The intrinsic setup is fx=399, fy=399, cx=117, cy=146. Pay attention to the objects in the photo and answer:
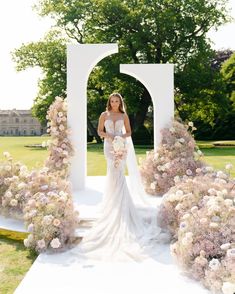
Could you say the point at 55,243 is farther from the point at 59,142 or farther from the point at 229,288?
the point at 59,142

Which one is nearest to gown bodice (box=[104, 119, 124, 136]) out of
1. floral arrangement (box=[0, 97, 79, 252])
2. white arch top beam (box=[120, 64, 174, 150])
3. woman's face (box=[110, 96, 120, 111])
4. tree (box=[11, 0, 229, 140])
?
woman's face (box=[110, 96, 120, 111])

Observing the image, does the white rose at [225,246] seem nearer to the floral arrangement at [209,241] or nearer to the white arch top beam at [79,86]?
the floral arrangement at [209,241]

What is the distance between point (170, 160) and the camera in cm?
984

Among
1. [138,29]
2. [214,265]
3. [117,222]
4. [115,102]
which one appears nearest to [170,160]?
[115,102]

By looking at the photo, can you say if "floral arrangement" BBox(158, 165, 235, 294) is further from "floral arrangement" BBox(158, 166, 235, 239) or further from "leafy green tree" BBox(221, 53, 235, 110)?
"leafy green tree" BBox(221, 53, 235, 110)

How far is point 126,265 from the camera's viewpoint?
5285 mm

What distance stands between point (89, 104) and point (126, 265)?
27499 mm

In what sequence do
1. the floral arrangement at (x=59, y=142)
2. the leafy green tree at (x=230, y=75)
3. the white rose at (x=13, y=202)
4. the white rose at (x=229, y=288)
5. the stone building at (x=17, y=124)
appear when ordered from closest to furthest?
the white rose at (x=229, y=288) < the white rose at (x=13, y=202) < the floral arrangement at (x=59, y=142) < the leafy green tree at (x=230, y=75) < the stone building at (x=17, y=124)

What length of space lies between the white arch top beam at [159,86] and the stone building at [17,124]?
111 metres

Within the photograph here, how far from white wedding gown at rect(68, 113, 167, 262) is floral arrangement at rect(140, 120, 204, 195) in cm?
243

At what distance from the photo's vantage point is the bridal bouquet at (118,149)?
6.84 m

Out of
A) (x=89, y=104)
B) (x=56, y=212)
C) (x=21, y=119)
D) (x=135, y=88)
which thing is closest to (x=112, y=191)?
(x=56, y=212)

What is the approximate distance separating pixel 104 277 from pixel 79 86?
617 cm

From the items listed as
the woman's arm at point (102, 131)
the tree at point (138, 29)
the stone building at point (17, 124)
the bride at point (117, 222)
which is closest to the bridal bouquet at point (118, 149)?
the bride at point (117, 222)
